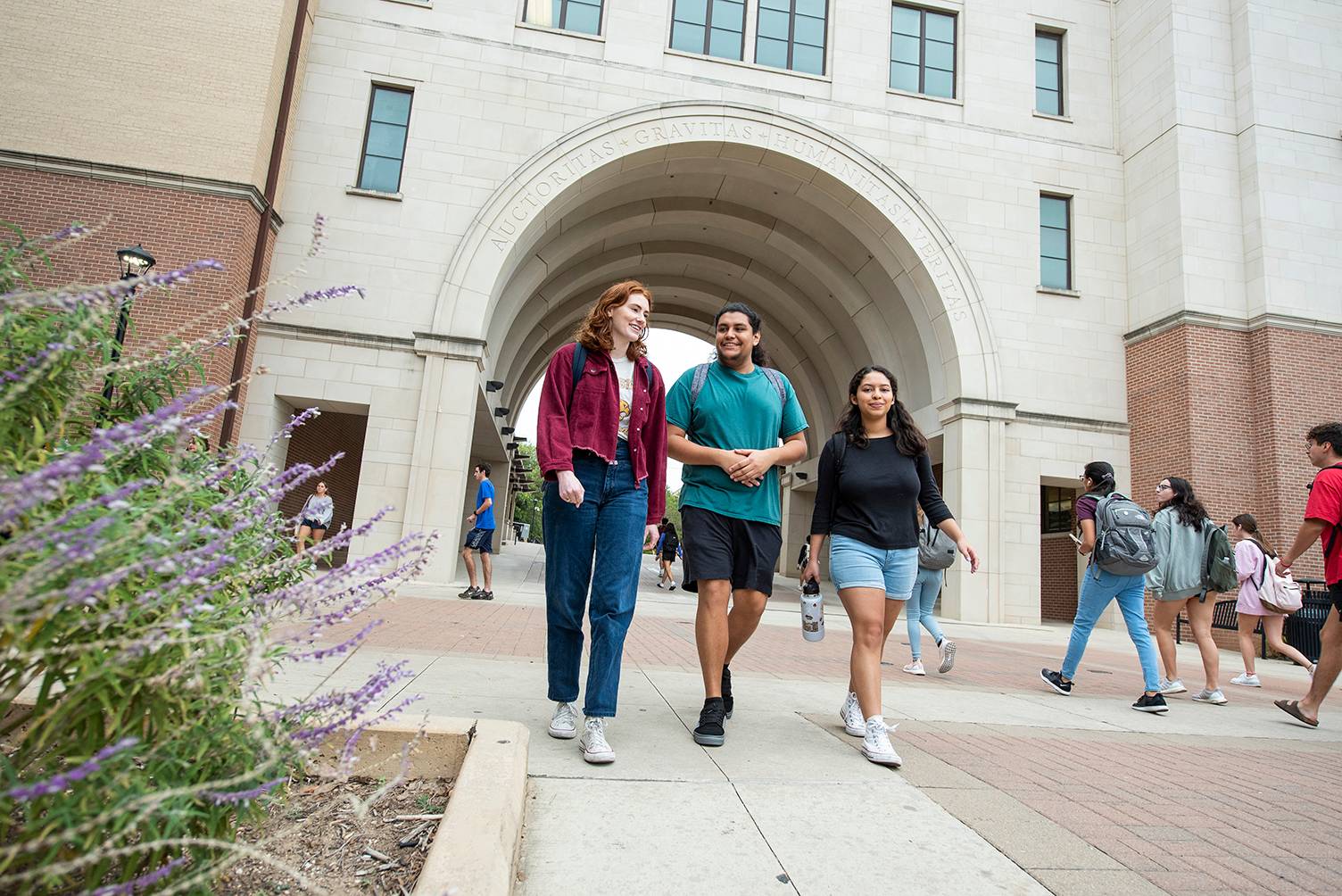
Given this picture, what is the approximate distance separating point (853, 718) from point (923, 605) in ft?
11.6

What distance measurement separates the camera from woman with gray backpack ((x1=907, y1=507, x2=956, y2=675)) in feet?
22.2

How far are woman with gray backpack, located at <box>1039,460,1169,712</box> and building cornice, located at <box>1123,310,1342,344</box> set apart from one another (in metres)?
11.3

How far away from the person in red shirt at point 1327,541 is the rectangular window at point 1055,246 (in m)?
12.6

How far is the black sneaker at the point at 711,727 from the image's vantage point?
11.2ft

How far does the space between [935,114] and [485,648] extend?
1575 cm

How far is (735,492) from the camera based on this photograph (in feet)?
12.4

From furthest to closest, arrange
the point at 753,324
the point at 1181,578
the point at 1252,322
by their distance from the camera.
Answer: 1. the point at 1252,322
2. the point at 1181,578
3. the point at 753,324

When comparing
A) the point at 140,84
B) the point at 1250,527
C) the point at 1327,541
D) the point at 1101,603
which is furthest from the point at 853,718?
the point at 140,84

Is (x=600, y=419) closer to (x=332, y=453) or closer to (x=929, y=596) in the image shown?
(x=929, y=596)

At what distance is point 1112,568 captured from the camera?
5812mm

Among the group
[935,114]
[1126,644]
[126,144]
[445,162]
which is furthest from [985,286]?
[126,144]

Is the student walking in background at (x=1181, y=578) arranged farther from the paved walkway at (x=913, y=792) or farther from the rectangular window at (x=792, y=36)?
the rectangular window at (x=792, y=36)

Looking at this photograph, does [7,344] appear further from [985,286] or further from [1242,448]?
[1242,448]

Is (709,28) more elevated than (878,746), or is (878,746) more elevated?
(709,28)
